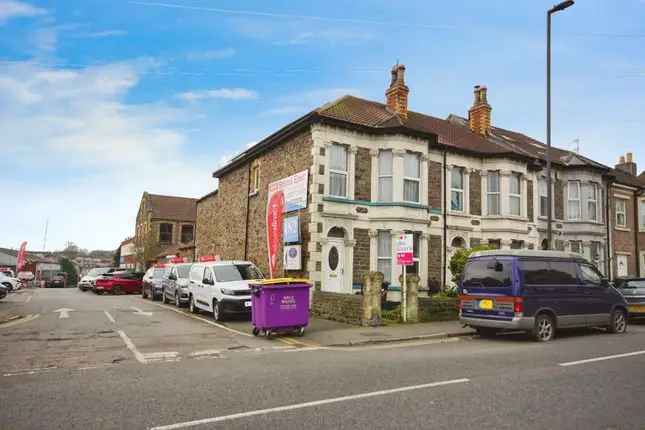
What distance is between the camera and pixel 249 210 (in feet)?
80.2

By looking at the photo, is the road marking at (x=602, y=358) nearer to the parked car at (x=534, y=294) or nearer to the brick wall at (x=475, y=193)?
the parked car at (x=534, y=294)

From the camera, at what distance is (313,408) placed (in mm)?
5578

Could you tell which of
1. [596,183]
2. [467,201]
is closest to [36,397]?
[467,201]

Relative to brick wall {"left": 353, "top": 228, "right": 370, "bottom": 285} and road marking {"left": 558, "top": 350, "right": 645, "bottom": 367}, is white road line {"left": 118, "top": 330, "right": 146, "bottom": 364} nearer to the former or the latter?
road marking {"left": 558, "top": 350, "right": 645, "bottom": 367}

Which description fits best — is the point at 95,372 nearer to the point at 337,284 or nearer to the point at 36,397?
the point at 36,397

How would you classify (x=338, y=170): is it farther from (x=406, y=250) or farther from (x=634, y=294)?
(x=634, y=294)

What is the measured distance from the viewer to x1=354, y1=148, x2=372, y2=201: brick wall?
63.0 feet

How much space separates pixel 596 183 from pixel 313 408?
2566cm

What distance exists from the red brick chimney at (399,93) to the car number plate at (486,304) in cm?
1207

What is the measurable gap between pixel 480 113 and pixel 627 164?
1543 cm

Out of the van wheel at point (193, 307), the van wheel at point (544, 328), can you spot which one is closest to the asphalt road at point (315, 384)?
the van wheel at point (544, 328)

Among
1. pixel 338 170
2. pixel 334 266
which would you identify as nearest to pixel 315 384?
pixel 334 266

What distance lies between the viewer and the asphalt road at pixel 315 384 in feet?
17.2

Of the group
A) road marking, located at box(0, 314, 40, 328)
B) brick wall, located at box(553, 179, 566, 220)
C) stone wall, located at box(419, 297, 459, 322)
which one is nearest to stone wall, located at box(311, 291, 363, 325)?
stone wall, located at box(419, 297, 459, 322)
